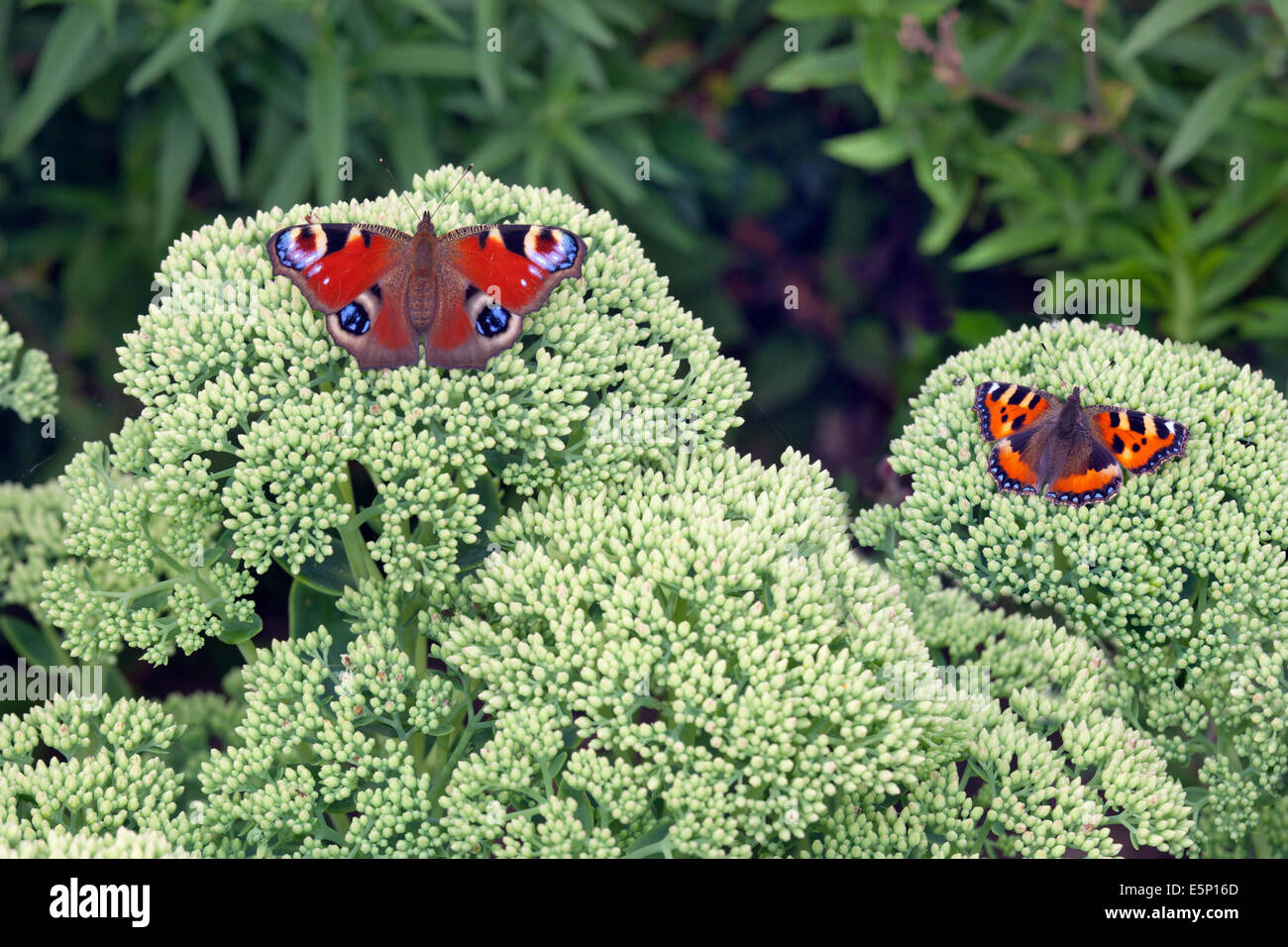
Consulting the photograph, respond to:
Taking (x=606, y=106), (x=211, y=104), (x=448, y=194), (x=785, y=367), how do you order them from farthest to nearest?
(x=785, y=367) → (x=606, y=106) → (x=211, y=104) → (x=448, y=194)

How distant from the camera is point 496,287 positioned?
182 cm

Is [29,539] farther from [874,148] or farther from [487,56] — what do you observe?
[874,148]

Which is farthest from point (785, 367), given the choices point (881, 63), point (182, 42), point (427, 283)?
point (427, 283)

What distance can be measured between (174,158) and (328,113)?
59cm

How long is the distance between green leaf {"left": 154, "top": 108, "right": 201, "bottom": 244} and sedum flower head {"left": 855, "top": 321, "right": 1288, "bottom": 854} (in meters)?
2.53

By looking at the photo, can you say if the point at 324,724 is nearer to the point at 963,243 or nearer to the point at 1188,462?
the point at 1188,462

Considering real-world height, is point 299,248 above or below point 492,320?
above

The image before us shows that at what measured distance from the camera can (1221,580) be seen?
1.86m

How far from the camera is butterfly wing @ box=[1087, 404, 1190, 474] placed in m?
1.87

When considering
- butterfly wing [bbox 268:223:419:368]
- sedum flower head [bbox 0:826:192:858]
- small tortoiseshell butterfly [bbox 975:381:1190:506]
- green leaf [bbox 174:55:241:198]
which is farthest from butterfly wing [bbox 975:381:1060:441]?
green leaf [bbox 174:55:241:198]

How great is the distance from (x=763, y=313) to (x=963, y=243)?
0.84 meters

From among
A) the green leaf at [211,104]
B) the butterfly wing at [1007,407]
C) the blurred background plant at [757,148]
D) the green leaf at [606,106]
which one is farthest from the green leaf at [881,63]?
the green leaf at [211,104]

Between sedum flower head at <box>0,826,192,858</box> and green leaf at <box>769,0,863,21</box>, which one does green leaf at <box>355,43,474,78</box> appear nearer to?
green leaf at <box>769,0,863,21</box>
